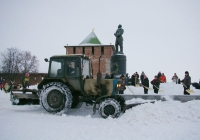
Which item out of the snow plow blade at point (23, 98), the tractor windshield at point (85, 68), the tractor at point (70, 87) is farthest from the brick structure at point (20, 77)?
the tractor at point (70, 87)

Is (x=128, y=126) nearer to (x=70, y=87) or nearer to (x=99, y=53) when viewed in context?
(x=70, y=87)

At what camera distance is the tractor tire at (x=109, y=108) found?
6.53 metres

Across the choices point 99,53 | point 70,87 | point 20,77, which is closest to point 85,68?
point 70,87

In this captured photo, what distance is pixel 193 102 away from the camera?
22.6 feet

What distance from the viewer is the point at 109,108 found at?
6633 mm

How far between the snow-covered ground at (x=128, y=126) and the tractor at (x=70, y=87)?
1.92 feet

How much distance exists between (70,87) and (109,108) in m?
1.79

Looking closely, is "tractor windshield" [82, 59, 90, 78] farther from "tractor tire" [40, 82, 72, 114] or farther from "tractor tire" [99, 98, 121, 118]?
"tractor tire" [99, 98, 121, 118]

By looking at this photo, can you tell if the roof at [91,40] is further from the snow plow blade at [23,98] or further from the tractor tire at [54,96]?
the tractor tire at [54,96]

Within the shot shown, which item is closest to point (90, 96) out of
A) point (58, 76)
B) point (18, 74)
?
point (58, 76)

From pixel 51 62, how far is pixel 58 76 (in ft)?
2.05

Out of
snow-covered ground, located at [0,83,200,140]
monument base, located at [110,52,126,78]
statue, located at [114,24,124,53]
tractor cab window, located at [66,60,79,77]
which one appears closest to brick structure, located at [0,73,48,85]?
statue, located at [114,24,124,53]

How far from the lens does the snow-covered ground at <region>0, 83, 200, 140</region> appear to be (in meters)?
4.67

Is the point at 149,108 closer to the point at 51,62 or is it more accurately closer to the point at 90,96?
the point at 90,96
